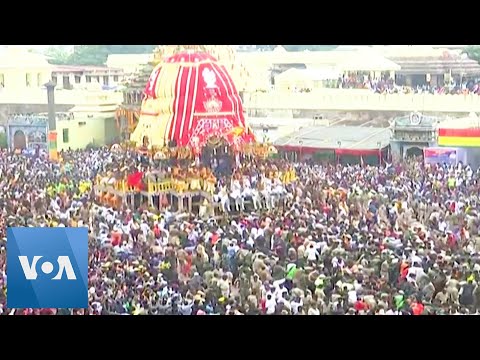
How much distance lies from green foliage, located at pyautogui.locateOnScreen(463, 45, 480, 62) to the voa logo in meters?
3.64

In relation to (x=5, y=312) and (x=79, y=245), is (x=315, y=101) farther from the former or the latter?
(x=5, y=312)

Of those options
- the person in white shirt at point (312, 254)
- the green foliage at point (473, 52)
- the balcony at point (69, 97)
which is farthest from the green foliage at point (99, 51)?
the green foliage at point (473, 52)

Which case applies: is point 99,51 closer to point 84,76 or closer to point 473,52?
point 84,76

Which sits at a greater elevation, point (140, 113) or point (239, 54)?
point (239, 54)

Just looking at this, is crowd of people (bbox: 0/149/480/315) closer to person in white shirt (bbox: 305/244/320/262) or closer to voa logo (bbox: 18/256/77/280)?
person in white shirt (bbox: 305/244/320/262)

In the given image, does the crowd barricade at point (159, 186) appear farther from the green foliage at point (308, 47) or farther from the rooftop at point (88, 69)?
the green foliage at point (308, 47)

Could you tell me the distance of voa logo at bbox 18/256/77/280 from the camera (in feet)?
23.8

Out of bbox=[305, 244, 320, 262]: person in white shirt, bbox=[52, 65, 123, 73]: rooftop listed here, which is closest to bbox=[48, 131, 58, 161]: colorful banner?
bbox=[52, 65, 123, 73]: rooftop

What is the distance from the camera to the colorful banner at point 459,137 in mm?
7180

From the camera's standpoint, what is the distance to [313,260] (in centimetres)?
719

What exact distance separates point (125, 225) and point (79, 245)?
0.41m

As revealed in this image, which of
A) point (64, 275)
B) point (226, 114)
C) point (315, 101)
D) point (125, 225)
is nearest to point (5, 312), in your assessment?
point (64, 275)

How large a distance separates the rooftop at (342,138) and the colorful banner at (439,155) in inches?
13.3

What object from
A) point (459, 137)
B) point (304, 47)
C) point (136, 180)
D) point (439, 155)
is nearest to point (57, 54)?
point (136, 180)
